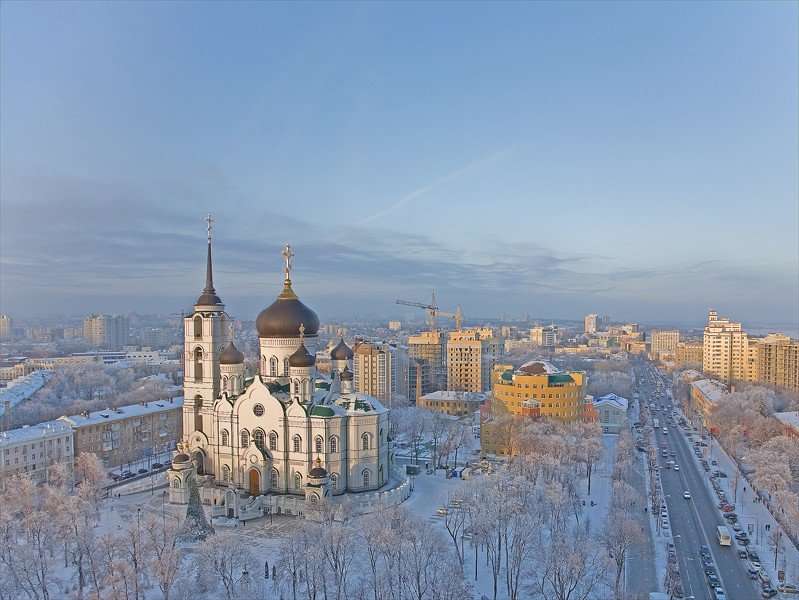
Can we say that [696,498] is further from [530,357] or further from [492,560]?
[530,357]

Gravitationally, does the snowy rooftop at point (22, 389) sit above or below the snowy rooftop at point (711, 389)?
below

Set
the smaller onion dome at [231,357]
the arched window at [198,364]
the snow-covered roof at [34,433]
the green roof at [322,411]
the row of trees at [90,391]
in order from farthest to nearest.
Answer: the row of trees at [90,391], the snow-covered roof at [34,433], the arched window at [198,364], the smaller onion dome at [231,357], the green roof at [322,411]

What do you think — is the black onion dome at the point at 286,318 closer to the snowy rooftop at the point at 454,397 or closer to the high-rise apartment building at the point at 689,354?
the snowy rooftop at the point at 454,397

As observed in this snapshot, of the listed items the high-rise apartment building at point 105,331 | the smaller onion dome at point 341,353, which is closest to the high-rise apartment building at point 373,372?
the smaller onion dome at point 341,353

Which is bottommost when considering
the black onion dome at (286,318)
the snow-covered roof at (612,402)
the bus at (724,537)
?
the bus at (724,537)

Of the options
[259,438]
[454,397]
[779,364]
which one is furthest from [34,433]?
[779,364]

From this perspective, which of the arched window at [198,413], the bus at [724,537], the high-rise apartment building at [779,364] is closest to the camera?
the bus at [724,537]

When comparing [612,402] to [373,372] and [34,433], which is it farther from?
[34,433]
